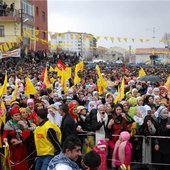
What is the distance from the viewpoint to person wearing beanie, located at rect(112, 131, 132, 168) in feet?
23.1

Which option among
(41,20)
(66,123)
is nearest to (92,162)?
(66,123)

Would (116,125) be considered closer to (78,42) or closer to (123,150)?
(123,150)

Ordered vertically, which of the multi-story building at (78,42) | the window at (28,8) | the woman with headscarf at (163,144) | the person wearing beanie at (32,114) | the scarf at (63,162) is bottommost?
the woman with headscarf at (163,144)

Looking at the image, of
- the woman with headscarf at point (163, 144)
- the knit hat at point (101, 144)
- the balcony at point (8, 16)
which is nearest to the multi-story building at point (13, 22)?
the balcony at point (8, 16)

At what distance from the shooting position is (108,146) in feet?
25.5

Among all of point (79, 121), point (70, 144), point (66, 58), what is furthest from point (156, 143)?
point (66, 58)

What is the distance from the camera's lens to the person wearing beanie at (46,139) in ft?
20.0

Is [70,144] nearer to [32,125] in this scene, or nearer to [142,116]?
[32,125]

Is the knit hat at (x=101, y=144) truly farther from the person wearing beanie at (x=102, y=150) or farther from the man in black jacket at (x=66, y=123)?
the man in black jacket at (x=66, y=123)

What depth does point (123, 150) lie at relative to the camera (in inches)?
278

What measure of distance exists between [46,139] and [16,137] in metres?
0.97

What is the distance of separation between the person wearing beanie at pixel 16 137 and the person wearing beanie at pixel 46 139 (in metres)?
0.75

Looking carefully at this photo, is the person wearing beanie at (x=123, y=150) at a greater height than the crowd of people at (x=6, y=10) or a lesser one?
lesser

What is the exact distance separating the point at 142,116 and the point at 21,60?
77.0 ft
